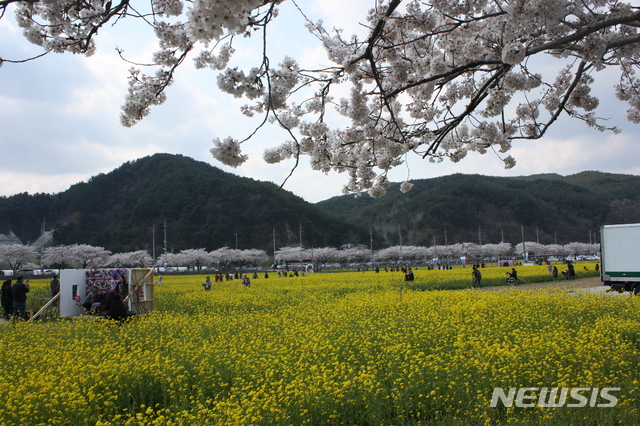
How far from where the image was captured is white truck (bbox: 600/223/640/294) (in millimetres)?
15688

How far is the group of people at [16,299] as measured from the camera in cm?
1170

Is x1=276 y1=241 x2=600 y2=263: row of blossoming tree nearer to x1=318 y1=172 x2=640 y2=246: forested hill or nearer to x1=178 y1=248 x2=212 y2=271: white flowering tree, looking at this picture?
x1=318 y1=172 x2=640 y2=246: forested hill

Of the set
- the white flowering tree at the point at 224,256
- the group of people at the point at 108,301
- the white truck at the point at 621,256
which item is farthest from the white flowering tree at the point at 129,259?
the white truck at the point at 621,256

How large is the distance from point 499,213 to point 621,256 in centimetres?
8580

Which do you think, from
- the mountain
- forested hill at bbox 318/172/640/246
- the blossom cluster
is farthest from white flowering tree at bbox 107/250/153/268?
the blossom cluster

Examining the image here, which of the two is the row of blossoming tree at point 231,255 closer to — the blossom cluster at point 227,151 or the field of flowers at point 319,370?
the field of flowers at point 319,370

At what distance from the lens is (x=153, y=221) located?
248 feet

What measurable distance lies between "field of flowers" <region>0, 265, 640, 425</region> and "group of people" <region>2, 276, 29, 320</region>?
2912 millimetres

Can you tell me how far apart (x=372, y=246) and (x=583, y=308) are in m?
78.2

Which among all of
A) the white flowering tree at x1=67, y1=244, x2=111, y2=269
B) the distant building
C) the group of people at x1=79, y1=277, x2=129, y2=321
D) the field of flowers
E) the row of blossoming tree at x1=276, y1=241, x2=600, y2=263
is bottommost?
the row of blossoming tree at x1=276, y1=241, x2=600, y2=263

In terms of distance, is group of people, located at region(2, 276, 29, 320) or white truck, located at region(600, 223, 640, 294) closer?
group of people, located at region(2, 276, 29, 320)

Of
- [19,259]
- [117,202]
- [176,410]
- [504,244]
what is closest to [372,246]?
[504,244]

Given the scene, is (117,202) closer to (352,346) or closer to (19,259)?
(19,259)

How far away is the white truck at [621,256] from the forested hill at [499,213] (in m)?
74.1
